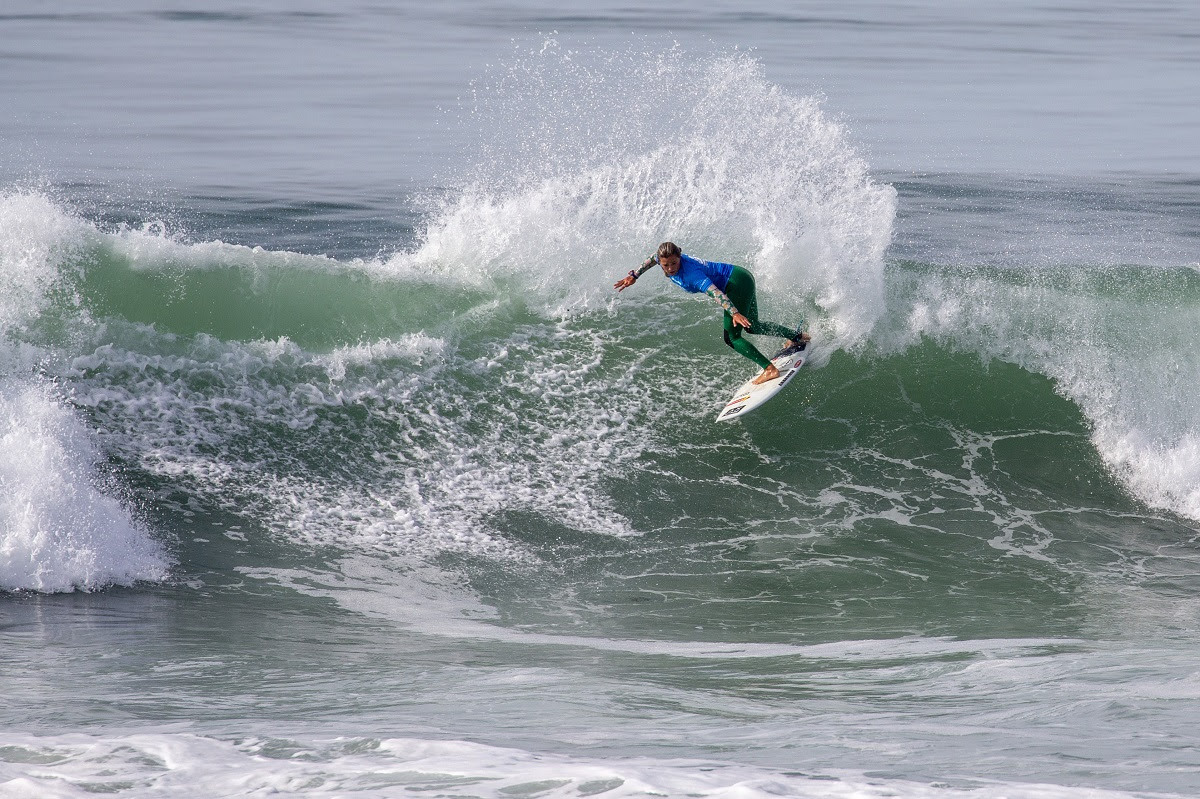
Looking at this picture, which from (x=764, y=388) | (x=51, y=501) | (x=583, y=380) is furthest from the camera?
(x=583, y=380)

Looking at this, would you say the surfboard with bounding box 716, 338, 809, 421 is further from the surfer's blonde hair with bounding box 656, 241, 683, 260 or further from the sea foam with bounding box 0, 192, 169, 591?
the sea foam with bounding box 0, 192, 169, 591

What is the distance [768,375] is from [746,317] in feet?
1.94

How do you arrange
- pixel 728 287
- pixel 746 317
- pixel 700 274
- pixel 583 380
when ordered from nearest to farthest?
pixel 700 274 → pixel 728 287 → pixel 746 317 → pixel 583 380

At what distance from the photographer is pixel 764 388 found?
10.2 metres

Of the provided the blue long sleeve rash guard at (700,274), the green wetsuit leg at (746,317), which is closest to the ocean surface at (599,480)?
the green wetsuit leg at (746,317)

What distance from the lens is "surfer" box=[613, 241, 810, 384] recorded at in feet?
31.2

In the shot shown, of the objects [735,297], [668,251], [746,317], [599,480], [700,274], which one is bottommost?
[599,480]

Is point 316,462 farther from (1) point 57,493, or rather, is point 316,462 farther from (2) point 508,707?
(2) point 508,707

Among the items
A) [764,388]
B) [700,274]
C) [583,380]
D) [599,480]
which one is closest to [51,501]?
[599,480]

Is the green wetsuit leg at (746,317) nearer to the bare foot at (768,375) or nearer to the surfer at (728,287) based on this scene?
the surfer at (728,287)

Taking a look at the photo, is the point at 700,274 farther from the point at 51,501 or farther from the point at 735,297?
the point at 51,501

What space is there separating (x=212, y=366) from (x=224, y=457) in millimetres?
1125

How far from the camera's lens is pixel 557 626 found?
23.8 ft

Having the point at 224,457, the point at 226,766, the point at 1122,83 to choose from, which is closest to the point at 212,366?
the point at 224,457
